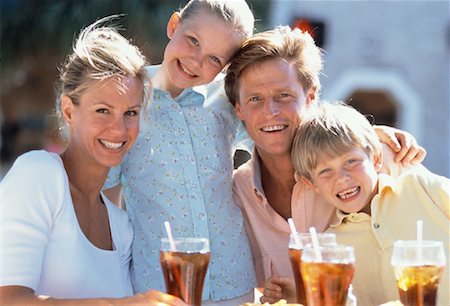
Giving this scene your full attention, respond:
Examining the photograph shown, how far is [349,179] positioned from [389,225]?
0.21 meters

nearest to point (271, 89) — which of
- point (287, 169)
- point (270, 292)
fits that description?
point (287, 169)

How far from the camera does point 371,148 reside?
121 inches

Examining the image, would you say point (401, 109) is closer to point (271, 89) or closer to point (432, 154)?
point (432, 154)

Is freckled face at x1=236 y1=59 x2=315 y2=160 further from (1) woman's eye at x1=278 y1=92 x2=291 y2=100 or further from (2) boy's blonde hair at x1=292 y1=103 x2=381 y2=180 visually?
(2) boy's blonde hair at x1=292 y1=103 x2=381 y2=180

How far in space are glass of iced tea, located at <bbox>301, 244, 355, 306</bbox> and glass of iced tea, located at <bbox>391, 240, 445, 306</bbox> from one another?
0.48ft

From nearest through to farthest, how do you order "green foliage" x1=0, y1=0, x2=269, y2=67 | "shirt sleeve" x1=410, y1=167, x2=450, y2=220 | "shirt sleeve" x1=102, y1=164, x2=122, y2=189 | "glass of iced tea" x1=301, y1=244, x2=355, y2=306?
"glass of iced tea" x1=301, y1=244, x2=355, y2=306, "shirt sleeve" x1=410, y1=167, x2=450, y2=220, "shirt sleeve" x1=102, y1=164, x2=122, y2=189, "green foliage" x1=0, y1=0, x2=269, y2=67

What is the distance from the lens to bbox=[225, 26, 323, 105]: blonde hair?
3.40 m

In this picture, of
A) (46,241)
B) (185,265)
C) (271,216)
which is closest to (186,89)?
(271,216)

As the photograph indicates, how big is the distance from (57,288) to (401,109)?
45.0ft

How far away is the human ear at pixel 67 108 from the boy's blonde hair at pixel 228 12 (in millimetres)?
727

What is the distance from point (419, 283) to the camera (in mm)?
2365

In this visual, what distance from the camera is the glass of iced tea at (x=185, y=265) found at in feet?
7.77

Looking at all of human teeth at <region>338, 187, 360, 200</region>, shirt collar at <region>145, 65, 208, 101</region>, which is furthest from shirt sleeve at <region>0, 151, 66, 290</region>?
human teeth at <region>338, 187, 360, 200</region>

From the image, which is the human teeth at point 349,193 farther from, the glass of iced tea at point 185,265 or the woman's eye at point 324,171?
the glass of iced tea at point 185,265
